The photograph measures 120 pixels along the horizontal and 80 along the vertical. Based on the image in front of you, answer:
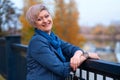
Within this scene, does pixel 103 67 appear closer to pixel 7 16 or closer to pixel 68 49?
pixel 68 49

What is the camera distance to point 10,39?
618 centimetres

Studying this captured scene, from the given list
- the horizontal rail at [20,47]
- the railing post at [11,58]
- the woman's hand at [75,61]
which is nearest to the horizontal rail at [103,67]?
the woman's hand at [75,61]

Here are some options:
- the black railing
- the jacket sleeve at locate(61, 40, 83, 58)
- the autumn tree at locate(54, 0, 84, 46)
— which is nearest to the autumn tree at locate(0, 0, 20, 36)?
the black railing

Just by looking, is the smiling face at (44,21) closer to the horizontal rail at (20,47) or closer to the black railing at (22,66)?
the black railing at (22,66)

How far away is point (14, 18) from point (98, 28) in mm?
123781

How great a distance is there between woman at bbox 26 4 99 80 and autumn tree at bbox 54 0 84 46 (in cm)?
5241

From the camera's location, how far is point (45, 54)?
2.69 meters

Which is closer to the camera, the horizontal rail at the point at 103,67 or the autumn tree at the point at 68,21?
the horizontal rail at the point at 103,67

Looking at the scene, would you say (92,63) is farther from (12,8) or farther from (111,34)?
(111,34)

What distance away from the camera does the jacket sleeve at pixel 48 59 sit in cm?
267

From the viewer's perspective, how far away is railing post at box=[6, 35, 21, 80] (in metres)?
6.09

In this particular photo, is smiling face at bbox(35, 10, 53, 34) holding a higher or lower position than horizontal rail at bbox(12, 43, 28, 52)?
higher

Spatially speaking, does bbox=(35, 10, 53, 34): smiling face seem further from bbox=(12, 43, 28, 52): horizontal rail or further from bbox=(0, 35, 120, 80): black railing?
bbox=(12, 43, 28, 52): horizontal rail

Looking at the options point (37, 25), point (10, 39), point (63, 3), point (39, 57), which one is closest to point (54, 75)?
point (39, 57)
